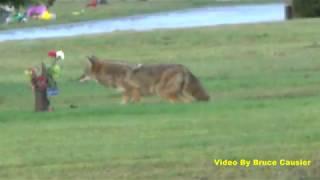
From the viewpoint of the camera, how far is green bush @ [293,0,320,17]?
40.3m

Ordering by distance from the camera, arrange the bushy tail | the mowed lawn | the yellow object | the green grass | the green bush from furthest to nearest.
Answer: the yellow object < the green grass < the green bush < the bushy tail < the mowed lawn

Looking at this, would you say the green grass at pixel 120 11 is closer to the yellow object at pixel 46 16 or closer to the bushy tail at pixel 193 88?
the yellow object at pixel 46 16

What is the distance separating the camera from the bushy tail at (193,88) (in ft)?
52.6

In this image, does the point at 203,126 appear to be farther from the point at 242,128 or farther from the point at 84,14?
the point at 84,14

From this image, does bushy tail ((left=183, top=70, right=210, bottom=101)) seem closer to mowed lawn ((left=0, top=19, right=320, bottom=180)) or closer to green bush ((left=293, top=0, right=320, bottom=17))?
mowed lawn ((left=0, top=19, right=320, bottom=180))

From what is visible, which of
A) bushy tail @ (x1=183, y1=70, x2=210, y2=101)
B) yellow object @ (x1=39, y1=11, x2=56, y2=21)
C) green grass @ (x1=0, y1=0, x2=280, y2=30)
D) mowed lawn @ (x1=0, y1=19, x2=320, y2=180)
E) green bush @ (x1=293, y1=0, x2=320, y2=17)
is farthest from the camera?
yellow object @ (x1=39, y1=11, x2=56, y2=21)

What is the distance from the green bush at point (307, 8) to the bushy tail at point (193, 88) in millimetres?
24475

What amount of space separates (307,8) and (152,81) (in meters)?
25.1

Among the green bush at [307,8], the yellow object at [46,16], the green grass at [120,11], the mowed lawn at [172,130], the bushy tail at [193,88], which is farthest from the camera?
the yellow object at [46,16]

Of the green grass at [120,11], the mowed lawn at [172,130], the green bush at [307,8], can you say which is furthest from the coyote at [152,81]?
the green grass at [120,11]

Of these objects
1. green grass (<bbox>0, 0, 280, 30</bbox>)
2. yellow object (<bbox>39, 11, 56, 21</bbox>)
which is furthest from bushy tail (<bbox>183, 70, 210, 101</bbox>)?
yellow object (<bbox>39, 11, 56, 21</bbox>)

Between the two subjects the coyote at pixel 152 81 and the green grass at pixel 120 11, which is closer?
the coyote at pixel 152 81

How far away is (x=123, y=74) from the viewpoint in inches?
665

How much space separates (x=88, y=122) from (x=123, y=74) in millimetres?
3720
